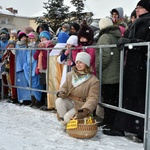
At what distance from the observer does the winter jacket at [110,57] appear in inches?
183

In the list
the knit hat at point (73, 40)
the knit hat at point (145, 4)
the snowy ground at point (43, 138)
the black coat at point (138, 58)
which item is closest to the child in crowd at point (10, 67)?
the snowy ground at point (43, 138)

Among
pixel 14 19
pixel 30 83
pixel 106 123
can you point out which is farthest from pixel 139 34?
pixel 14 19

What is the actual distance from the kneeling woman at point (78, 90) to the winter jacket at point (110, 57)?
0.22 meters

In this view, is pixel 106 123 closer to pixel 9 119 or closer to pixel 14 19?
pixel 9 119

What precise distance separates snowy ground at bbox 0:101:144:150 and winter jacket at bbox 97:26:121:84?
0.85m

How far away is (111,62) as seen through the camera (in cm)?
471

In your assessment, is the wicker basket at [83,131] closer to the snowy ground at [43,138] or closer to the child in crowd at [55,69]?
the snowy ground at [43,138]

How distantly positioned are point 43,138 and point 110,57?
156cm

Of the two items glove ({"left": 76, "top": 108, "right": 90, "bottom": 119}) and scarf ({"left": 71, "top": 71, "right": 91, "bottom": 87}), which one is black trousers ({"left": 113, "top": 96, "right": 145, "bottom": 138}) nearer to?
glove ({"left": 76, "top": 108, "right": 90, "bottom": 119})

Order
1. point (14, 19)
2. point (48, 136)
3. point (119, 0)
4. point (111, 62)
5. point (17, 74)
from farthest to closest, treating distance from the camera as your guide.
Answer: point (14, 19) → point (119, 0) → point (17, 74) → point (111, 62) → point (48, 136)

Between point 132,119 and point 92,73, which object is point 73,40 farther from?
point 132,119

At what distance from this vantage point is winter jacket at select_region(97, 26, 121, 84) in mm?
4648

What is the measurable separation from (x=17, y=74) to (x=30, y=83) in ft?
1.99

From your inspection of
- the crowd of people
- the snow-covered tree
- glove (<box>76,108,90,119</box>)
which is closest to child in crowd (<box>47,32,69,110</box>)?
the crowd of people
